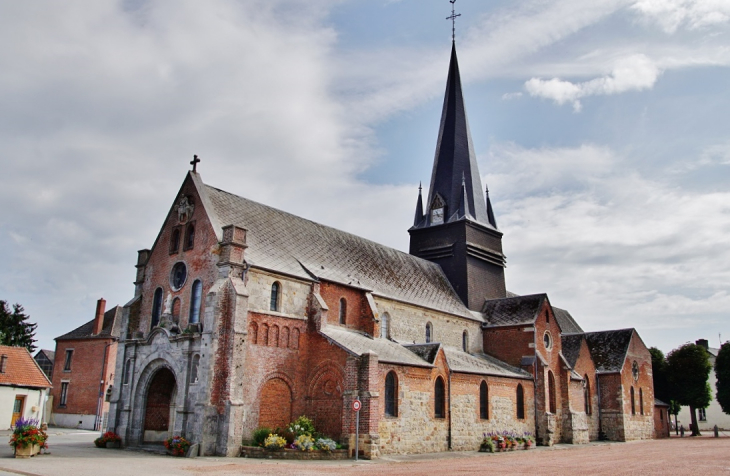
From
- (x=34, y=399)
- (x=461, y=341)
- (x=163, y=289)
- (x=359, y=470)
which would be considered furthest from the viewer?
(x=34, y=399)

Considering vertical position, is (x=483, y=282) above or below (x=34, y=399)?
above

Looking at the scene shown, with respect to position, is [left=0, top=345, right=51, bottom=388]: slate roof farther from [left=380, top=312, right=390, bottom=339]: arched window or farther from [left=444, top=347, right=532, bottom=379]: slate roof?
[left=444, top=347, right=532, bottom=379]: slate roof

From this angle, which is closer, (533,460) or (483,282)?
(533,460)

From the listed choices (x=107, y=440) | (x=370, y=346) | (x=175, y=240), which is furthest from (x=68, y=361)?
(x=370, y=346)

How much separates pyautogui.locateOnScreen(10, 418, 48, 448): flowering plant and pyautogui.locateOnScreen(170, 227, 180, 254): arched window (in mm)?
9326

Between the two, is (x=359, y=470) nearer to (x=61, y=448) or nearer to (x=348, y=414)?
(x=348, y=414)

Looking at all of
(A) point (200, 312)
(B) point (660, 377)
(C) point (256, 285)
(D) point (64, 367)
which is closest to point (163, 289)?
(A) point (200, 312)

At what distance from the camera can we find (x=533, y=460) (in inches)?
930

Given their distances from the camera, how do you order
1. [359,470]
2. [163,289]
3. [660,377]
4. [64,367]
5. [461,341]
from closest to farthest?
[359,470]
[163,289]
[461,341]
[64,367]
[660,377]

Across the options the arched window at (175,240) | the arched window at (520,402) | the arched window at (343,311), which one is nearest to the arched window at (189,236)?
the arched window at (175,240)

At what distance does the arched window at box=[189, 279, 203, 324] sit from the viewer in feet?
81.7

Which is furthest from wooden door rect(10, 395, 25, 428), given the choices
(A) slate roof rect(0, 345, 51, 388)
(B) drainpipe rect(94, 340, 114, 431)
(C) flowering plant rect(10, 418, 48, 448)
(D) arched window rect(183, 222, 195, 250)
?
(C) flowering plant rect(10, 418, 48, 448)

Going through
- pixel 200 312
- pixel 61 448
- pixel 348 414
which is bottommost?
pixel 61 448

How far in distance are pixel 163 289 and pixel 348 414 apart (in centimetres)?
1018
